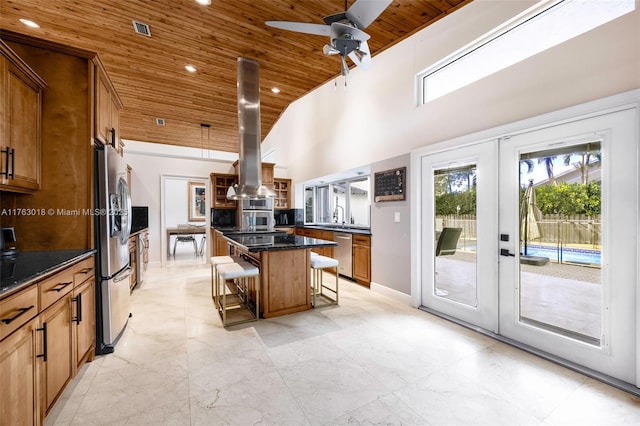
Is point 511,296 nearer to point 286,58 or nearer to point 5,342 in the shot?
point 5,342

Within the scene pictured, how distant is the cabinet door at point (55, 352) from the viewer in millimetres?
1457

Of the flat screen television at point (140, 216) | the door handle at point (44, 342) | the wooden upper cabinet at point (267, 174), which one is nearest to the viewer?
the door handle at point (44, 342)

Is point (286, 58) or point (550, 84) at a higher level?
point (286, 58)

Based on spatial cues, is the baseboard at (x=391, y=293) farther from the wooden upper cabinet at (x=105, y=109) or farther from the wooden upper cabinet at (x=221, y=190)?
the wooden upper cabinet at (x=221, y=190)

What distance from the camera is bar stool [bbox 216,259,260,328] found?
9.38 feet

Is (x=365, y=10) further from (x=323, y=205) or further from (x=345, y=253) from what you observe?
(x=323, y=205)

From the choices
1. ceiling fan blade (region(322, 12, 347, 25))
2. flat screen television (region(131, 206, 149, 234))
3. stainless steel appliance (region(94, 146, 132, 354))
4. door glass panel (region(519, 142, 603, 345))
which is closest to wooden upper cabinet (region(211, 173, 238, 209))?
flat screen television (region(131, 206, 149, 234))

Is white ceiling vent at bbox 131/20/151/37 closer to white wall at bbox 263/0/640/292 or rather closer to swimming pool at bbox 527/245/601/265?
white wall at bbox 263/0/640/292

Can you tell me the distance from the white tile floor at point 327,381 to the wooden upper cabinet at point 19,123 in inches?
58.2

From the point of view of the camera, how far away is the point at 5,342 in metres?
1.10

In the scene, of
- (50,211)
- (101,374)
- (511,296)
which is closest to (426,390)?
(511,296)

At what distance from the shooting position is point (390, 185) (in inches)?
147

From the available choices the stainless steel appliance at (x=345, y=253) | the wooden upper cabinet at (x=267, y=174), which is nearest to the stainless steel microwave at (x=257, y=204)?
the wooden upper cabinet at (x=267, y=174)

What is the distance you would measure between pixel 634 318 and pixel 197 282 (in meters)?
5.17
